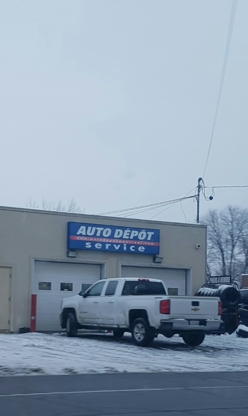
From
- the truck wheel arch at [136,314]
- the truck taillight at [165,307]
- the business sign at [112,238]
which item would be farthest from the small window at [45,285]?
the truck taillight at [165,307]

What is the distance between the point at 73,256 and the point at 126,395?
14973 millimetres

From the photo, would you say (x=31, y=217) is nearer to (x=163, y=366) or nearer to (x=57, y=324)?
(x=57, y=324)

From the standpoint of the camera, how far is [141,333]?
61.2ft

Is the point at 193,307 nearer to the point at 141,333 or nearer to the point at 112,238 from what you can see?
the point at 141,333

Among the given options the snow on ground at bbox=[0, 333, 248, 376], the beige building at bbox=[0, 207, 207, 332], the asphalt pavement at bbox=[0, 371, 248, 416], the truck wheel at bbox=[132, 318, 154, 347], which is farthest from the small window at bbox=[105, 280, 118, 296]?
the asphalt pavement at bbox=[0, 371, 248, 416]

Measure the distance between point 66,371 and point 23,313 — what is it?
10.9 m

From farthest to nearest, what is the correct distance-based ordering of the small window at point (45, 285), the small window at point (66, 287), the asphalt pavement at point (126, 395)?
1. the small window at point (66, 287)
2. the small window at point (45, 285)
3. the asphalt pavement at point (126, 395)

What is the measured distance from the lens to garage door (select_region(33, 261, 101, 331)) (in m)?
24.8

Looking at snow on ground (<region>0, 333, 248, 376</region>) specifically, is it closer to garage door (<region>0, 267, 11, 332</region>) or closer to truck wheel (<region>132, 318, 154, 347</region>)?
truck wheel (<region>132, 318, 154, 347</region>)

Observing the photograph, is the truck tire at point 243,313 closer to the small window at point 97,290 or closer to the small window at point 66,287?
the small window at point 66,287

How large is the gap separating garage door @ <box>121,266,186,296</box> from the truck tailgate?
8312 millimetres

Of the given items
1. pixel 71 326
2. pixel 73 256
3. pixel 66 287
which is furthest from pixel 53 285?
pixel 71 326

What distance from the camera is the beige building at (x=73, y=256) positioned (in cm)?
2408

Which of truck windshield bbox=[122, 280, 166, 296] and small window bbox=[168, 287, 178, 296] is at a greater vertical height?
truck windshield bbox=[122, 280, 166, 296]
